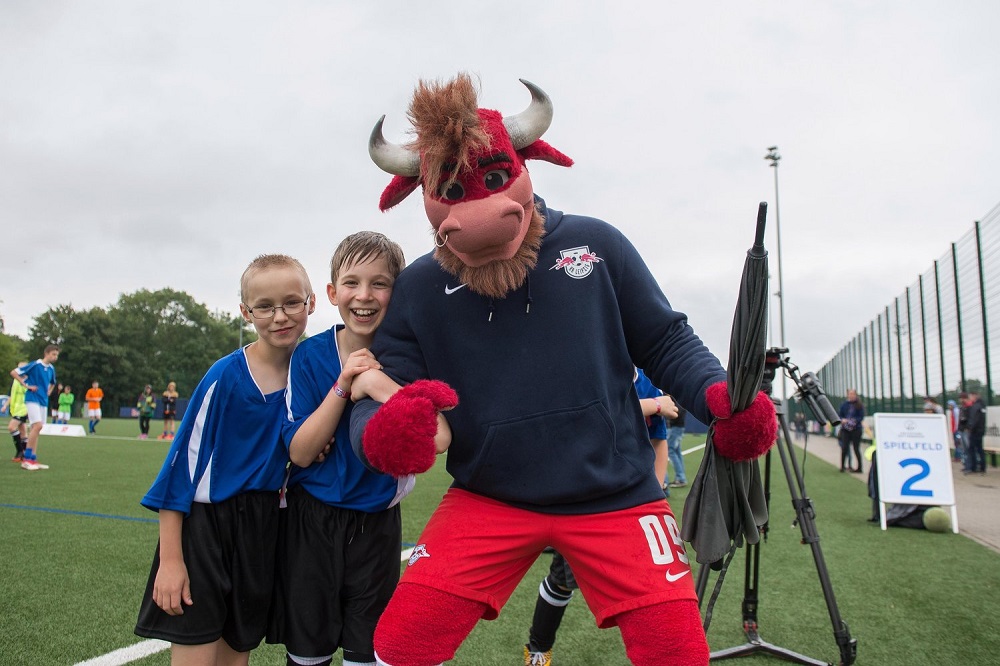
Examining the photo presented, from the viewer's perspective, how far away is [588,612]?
425cm

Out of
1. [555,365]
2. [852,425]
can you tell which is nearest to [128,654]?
[555,365]

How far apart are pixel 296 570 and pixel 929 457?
734 centimetres

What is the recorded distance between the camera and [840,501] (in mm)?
9477

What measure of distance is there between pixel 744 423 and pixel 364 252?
1.37m

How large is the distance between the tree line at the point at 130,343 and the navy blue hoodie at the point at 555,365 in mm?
62586

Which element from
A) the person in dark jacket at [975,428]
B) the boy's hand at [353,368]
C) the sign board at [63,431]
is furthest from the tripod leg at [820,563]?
the sign board at [63,431]

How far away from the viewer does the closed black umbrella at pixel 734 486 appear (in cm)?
175

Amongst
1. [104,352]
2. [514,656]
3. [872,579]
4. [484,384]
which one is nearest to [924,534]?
[872,579]

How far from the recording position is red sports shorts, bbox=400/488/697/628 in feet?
6.59

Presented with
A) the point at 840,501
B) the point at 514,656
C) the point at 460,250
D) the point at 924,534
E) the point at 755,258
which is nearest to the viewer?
the point at 755,258

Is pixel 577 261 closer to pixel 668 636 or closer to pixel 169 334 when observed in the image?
pixel 668 636

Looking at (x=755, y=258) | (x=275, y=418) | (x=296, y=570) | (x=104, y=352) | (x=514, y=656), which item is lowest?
(x=514, y=656)

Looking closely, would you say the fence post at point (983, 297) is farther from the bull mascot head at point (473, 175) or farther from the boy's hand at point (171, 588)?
the boy's hand at point (171, 588)

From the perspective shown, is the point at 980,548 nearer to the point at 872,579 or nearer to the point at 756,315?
the point at 872,579
